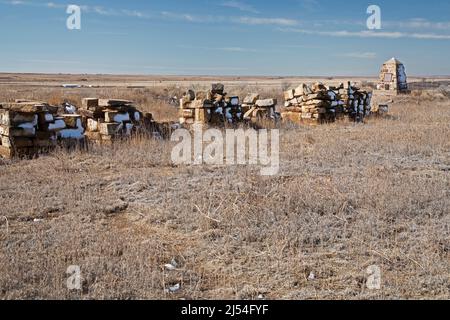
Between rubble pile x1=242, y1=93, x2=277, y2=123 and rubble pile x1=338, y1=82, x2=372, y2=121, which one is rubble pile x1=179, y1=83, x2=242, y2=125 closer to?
rubble pile x1=242, y1=93, x2=277, y2=123

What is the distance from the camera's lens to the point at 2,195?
6.54 meters

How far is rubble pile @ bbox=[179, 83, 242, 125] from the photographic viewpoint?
14.2 metres

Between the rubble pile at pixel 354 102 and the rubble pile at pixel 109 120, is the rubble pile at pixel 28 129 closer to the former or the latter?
the rubble pile at pixel 109 120

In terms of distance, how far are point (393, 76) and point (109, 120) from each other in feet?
82.1

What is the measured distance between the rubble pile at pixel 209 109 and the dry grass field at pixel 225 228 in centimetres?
544

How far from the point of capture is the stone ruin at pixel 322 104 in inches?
663

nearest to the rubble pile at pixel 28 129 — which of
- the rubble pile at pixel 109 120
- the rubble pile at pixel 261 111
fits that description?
the rubble pile at pixel 109 120

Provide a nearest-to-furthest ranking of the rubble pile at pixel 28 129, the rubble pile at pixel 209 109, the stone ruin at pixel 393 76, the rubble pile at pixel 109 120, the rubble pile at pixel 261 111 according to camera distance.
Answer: the rubble pile at pixel 28 129, the rubble pile at pixel 109 120, the rubble pile at pixel 209 109, the rubble pile at pixel 261 111, the stone ruin at pixel 393 76

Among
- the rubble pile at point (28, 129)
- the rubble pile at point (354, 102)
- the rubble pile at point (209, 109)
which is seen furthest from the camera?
the rubble pile at point (354, 102)

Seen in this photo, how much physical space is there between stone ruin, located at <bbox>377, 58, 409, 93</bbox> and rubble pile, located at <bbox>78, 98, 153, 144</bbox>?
23.0 metres

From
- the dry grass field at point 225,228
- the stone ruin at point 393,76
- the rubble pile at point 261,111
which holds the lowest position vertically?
the dry grass field at point 225,228

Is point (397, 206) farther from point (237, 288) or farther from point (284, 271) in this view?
point (237, 288)

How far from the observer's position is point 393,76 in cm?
3052
